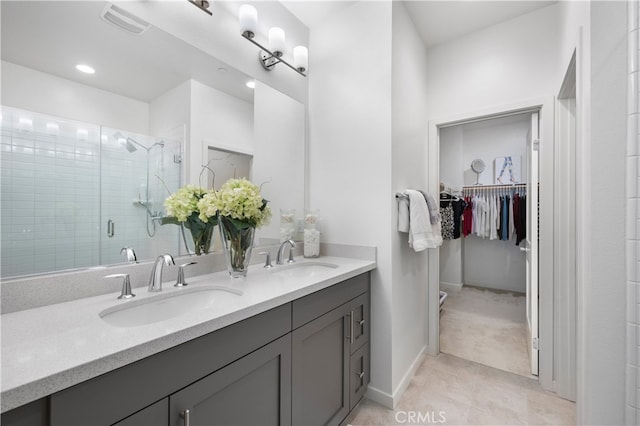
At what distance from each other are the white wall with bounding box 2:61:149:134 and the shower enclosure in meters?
0.03

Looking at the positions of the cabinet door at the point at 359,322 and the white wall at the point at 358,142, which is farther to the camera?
the white wall at the point at 358,142

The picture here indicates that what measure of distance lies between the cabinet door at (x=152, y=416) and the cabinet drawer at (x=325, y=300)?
1.76 feet

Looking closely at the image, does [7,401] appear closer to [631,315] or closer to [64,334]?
[64,334]

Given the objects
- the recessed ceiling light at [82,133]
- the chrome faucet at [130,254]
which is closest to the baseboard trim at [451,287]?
the chrome faucet at [130,254]

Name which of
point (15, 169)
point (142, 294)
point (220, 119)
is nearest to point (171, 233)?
point (142, 294)

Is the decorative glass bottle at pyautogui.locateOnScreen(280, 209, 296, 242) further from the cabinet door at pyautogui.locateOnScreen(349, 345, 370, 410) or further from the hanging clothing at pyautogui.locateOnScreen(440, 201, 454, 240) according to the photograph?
the hanging clothing at pyautogui.locateOnScreen(440, 201, 454, 240)

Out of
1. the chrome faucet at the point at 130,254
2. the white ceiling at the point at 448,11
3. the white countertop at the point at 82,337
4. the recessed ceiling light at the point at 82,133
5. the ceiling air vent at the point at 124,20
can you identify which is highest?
the white ceiling at the point at 448,11

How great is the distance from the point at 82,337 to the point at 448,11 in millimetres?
2762

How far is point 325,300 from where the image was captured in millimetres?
1372

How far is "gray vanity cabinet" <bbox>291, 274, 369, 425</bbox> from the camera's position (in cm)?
121

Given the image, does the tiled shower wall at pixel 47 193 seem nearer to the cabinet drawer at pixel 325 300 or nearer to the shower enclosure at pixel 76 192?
the shower enclosure at pixel 76 192

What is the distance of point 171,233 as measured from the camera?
1356 mm

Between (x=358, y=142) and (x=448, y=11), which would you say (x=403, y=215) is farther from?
(x=448, y=11)

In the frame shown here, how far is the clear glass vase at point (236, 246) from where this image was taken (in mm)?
1365
